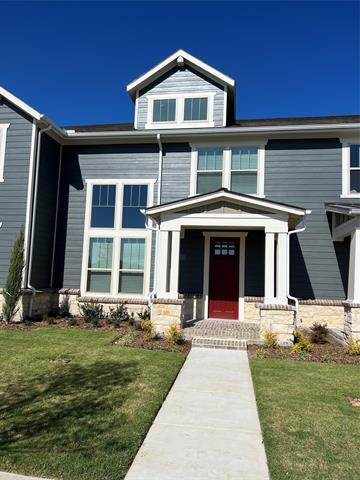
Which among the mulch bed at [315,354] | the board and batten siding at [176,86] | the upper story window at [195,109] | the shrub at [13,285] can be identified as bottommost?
the mulch bed at [315,354]

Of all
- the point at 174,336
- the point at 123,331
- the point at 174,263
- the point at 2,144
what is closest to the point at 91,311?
the point at 123,331

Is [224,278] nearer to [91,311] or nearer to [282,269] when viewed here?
[282,269]

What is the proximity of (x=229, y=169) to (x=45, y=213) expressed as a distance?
604 centimetres

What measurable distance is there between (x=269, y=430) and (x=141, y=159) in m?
9.67

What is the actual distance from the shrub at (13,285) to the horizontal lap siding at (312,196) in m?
7.60

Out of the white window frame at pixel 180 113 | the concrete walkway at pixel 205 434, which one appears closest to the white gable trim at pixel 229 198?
the white window frame at pixel 180 113

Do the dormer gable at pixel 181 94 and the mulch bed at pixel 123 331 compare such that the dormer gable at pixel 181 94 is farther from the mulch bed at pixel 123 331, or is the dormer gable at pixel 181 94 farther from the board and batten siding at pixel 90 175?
the mulch bed at pixel 123 331

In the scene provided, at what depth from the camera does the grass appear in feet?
11.0

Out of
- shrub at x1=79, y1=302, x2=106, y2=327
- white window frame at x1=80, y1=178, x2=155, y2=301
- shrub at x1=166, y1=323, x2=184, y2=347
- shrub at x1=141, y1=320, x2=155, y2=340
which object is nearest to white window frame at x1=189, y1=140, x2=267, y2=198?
white window frame at x1=80, y1=178, x2=155, y2=301

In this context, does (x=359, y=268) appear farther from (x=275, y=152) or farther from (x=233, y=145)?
(x=233, y=145)

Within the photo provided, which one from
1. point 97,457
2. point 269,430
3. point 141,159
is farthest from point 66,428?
point 141,159

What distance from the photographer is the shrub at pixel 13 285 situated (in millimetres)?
10352

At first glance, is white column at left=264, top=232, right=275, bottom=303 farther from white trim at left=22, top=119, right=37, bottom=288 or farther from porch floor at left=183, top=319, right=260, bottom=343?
white trim at left=22, top=119, right=37, bottom=288

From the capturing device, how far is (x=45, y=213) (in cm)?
1184
